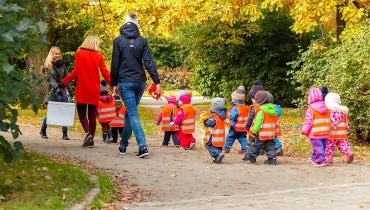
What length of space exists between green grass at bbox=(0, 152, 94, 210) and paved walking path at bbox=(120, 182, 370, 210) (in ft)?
2.46

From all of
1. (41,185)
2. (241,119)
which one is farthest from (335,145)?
(41,185)

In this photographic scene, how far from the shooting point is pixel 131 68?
11.4m

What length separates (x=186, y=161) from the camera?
1184cm

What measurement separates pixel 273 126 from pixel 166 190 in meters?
3.43

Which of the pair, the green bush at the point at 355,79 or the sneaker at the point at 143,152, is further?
the green bush at the point at 355,79

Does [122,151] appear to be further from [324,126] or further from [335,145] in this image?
[335,145]

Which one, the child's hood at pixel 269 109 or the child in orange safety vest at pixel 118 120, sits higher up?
the child's hood at pixel 269 109

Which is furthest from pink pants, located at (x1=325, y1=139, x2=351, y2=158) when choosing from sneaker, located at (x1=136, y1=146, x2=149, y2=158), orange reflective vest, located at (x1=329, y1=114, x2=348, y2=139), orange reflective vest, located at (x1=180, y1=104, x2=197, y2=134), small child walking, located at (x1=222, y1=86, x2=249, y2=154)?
sneaker, located at (x1=136, y1=146, x2=149, y2=158)

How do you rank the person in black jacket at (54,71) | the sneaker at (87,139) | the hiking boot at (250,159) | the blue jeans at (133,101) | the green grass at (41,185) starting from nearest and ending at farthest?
the green grass at (41,185)
the blue jeans at (133,101)
the hiking boot at (250,159)
the sneaker at (87,139)
the person in black jacket at (54,71)

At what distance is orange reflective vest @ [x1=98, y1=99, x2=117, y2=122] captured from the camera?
15031mm

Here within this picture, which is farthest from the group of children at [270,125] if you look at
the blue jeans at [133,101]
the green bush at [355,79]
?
the green bush at [355,79]

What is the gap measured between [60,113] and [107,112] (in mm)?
2982

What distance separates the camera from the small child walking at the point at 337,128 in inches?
484

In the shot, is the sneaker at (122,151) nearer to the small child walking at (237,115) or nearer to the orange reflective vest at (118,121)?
the small child walking at (237,115)
